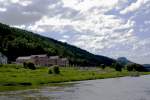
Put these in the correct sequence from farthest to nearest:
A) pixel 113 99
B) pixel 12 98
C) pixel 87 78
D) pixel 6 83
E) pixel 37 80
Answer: pixel 87 78, pixel 37 80, pixel 6 83, pixel 12 98, pixel 113 99

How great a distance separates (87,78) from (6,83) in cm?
4364

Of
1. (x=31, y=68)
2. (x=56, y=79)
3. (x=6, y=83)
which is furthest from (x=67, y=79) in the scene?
(x=31, y=68)

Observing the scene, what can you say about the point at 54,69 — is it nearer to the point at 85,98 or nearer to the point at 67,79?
the point at 67,79

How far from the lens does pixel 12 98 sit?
6341 cm

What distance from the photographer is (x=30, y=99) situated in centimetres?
6041

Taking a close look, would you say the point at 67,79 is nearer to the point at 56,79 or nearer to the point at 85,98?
the point at 56,79

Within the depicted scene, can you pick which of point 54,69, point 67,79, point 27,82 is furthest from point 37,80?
point 54,69

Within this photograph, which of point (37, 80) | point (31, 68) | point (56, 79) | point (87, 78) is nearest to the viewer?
point (37, 80)

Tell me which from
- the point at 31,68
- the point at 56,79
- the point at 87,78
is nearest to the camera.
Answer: the point at 56,79

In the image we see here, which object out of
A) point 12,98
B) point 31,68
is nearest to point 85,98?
point 12,98

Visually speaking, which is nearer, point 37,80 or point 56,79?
point 37,80

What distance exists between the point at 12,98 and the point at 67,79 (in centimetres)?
6621

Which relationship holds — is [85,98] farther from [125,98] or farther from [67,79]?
[67,79]

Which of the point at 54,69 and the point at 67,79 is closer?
the point at 67,79
